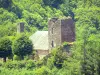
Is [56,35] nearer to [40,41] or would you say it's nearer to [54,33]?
[54,33]

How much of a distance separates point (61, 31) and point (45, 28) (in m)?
25.0

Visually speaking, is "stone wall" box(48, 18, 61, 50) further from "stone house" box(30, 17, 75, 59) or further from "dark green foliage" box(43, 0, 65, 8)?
"dark green foliage" box(43, 0, 65, 8)

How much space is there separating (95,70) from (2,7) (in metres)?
40.0

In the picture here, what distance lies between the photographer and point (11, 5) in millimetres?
84000

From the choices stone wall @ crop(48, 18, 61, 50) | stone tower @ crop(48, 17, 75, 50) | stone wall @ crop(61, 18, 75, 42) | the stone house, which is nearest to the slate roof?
the stone house

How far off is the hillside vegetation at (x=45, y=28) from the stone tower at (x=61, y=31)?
986mm

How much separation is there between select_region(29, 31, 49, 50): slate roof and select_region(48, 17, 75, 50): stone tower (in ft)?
5.68

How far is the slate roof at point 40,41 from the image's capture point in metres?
58.2

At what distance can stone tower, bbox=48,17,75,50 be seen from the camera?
180 feet

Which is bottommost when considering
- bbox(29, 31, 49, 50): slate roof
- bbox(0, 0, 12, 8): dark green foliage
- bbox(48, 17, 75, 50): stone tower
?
Result: bbox(29, 31, 49, 50): slate roof

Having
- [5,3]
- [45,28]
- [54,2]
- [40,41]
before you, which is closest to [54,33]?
[40,41]

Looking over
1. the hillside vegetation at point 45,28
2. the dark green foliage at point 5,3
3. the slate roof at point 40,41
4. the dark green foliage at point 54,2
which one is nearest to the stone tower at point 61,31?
the hillside vegetation at point 45,28

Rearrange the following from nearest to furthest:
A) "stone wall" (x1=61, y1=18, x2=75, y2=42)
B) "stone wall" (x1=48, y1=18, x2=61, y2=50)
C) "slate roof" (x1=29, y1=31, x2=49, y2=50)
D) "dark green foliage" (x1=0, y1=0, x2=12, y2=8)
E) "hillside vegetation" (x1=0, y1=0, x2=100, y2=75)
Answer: "hillside vegetation" (x1=0, y1=0, x2=100, y2=75), "stone wall" (x1=61, y1=18, x2=75, y2=42), "stone wall" (x1=48, y1=18, x2=61, y2=50), "slate roof" (x1=29, y1=31, x2=49, y2=50), "dark green foliage" (x1=0, y1=0, x2=12, y2=8)

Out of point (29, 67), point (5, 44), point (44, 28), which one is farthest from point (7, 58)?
point (44, 28)
